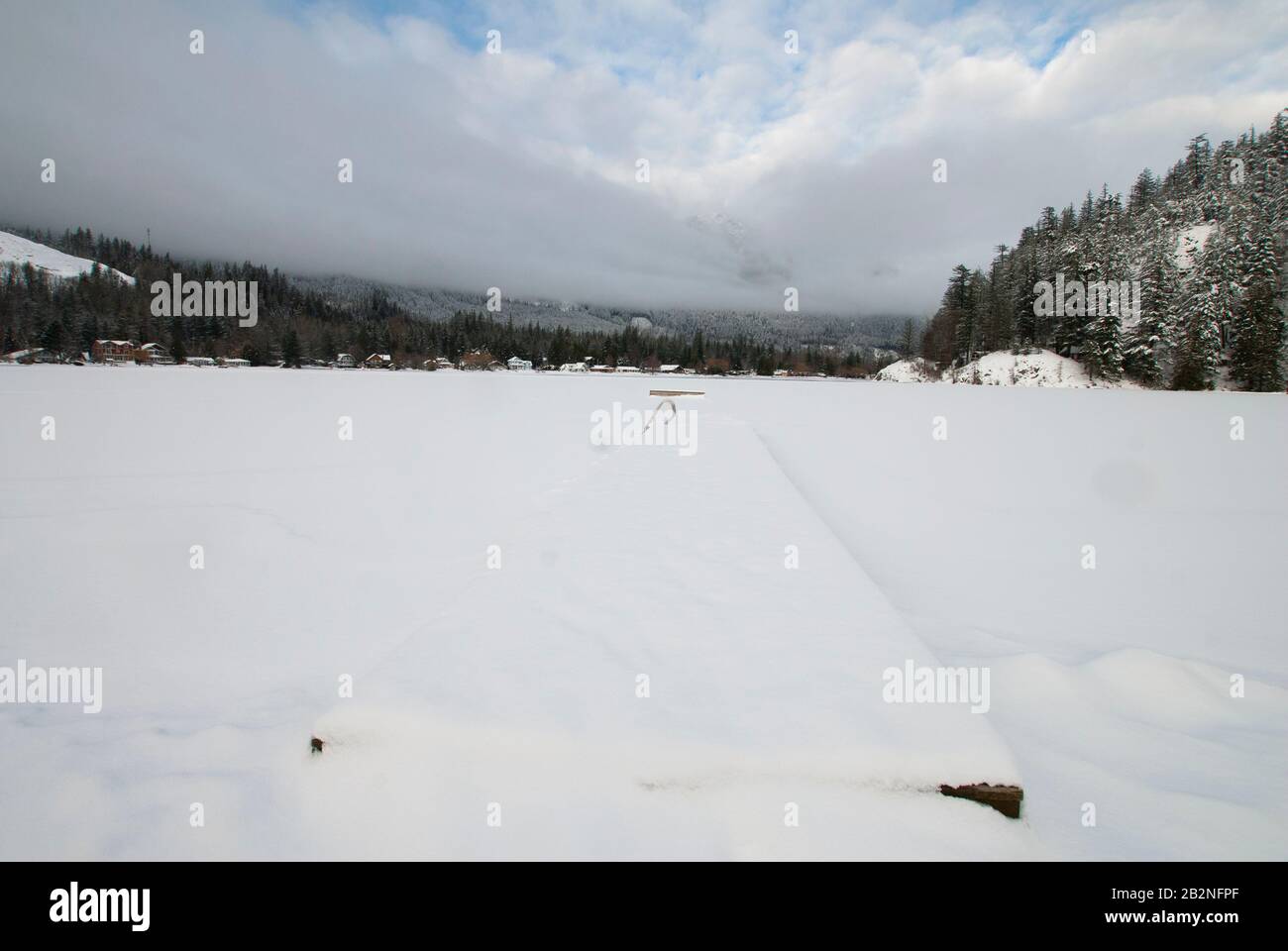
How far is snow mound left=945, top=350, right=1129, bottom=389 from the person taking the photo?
50719 millimetres

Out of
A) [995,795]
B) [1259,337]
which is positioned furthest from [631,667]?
[1259,337]

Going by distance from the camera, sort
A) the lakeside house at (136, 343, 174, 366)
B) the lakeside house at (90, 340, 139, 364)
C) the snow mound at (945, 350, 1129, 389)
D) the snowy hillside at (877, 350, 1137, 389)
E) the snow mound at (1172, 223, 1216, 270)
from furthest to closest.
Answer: the lakeside house at (136, 343, 174, 366)
the lakeside house at (90, 340, 139, 364)
the snow mound at (1172, 223, 1216, 270)
the snow mound at (945, 350, 1129, 389)
the snowy hillside at (877, 350, 1137, 389)

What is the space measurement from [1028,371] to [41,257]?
26380 cm

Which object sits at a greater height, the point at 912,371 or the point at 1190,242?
the point at 1190,242

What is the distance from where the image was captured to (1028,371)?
183 feet

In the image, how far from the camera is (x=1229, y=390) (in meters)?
42.5

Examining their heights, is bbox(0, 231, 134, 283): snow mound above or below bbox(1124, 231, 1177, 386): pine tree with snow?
above

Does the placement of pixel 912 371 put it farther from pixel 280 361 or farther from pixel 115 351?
→ pixel 115 351

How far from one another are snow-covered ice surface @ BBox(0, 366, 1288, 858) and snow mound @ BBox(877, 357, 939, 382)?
71518mm

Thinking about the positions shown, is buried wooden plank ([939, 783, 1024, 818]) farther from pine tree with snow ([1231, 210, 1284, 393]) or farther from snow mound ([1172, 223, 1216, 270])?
snow mound ([1172, 223, 1216, 270])

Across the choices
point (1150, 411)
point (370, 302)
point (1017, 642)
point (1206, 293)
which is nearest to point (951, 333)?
point (1206, 293)

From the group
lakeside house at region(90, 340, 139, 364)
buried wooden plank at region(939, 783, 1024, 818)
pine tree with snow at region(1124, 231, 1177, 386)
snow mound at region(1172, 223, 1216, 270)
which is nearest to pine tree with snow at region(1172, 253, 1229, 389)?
pine tree with snow at region(1124, 231, 1177, 386)
